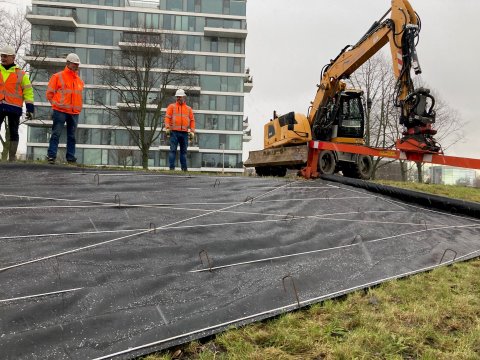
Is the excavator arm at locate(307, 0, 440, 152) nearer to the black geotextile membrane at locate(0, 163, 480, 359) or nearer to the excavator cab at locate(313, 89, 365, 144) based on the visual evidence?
the excavator cab at locate(313, 89, 365, 144)

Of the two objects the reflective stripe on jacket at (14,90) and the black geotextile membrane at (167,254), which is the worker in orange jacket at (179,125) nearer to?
the reflective stripe on jacket at (14,90)

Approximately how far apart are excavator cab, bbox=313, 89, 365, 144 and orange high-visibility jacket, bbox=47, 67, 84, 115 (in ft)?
19.6

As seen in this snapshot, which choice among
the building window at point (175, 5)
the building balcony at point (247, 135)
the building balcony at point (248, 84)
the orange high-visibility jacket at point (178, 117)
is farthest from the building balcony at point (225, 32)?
the orange high-visibility jacket at point (178, 117)

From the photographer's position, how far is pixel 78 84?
668cm

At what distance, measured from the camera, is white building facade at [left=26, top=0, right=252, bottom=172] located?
37.6m

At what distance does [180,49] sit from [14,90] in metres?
33.7

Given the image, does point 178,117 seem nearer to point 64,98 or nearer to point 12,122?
point 64,98

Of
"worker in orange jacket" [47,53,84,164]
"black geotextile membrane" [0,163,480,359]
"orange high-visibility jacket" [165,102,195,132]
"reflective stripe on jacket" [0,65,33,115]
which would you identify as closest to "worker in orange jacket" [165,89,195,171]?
"orange high-visibility jacket" [165,102,195,132]

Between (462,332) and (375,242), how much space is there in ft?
5.43

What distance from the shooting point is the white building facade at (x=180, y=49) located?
123ft

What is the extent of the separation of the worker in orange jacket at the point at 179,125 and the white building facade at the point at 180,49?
29.2 m

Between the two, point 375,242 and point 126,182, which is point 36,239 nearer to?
point 126,182

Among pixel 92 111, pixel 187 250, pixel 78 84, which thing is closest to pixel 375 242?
pixel 187 250

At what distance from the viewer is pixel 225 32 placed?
132ft
